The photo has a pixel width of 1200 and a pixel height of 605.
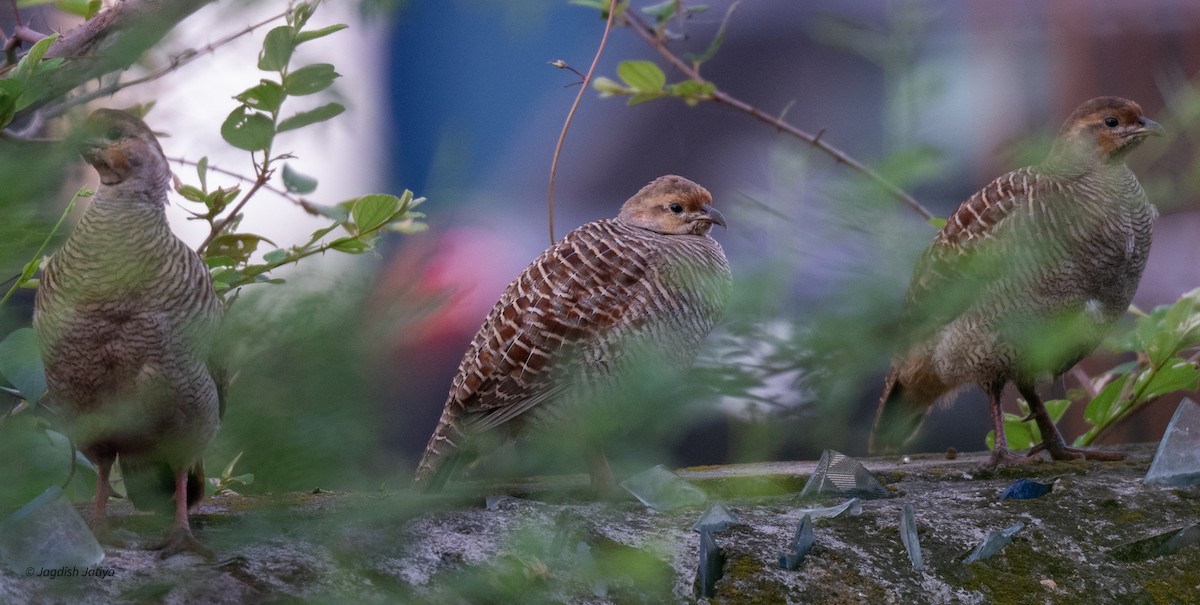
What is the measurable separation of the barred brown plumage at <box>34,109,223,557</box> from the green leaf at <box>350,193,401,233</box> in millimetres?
195

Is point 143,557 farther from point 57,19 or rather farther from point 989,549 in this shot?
point 57,19

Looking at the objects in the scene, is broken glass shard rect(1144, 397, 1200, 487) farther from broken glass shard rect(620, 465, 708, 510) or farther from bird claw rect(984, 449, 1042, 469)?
broken glass shard rect(620, 465, 708, 510)

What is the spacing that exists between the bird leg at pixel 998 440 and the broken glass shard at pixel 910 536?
1059 mm

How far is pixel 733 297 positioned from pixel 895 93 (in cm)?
17

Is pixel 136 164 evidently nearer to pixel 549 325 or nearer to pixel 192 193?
pixel 192 193

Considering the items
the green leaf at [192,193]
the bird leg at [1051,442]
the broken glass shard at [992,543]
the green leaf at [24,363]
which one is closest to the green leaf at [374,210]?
the green leaf at [24,363]

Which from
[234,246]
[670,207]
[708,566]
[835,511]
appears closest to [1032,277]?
[708,566]

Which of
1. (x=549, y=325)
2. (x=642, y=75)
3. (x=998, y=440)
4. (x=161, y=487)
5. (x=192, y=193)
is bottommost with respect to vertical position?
(x=161, y=487)

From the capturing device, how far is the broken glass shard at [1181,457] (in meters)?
2.32

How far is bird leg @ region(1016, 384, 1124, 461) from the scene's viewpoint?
3.19 metres

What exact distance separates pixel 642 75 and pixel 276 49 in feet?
6.81

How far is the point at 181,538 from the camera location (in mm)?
1361

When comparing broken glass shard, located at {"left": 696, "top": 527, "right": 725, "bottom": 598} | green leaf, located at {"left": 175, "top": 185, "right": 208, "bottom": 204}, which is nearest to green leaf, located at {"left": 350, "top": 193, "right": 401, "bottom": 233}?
green leaf, located at {"left": 175, "top": 185, "right": 208, "bottom": 204}

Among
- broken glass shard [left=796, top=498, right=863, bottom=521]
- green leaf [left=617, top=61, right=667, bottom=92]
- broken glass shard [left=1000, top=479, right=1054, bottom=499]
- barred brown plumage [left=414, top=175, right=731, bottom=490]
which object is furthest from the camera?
green leaf [left=617, top=61, right=667, bottom=92]
